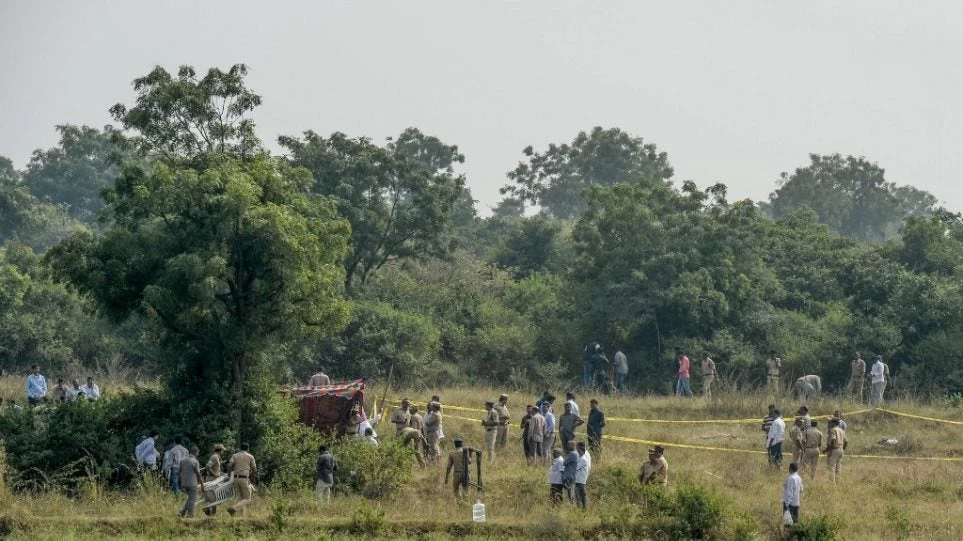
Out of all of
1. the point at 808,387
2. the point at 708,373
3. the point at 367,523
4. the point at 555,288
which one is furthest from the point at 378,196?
the point at 367,523

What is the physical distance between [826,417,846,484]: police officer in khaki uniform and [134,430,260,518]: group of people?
459 inches

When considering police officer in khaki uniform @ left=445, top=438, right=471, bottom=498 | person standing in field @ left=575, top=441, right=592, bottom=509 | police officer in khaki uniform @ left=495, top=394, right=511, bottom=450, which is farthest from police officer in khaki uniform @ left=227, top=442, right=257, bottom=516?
police officer in khaki uniform @ left=495, top=394, right=511, bottom=450

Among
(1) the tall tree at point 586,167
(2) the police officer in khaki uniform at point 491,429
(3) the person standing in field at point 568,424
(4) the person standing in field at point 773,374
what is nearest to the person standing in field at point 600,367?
(4) the person standing in field at point 773,374

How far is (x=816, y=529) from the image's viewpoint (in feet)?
70.9

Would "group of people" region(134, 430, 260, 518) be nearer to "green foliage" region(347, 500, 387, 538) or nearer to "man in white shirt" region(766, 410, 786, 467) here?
"green foliage" region(347, 500, 387, 538)

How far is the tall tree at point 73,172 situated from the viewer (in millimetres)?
90375

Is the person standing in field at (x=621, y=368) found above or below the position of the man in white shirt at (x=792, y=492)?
above

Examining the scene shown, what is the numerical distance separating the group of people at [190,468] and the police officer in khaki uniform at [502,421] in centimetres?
627

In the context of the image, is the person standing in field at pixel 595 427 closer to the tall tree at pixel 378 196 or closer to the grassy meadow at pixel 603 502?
the grassy meadow at pixel 603 502

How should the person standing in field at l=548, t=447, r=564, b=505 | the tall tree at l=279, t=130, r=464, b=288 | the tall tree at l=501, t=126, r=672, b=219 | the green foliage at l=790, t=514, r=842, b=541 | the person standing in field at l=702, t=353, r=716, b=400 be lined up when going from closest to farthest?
1. the green foliage at l=790, t=514, r=842, b=541
2. the person standing in field at l=548, t=447, r=564, b=505
3. the person standing in field at l=702, t=353, r=716, b=400
4. the tall tree at l=279, t=130, r=464, b=288
5. the tall tree at l=501, t=126, r=672, b=219

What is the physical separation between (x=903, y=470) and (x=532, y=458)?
818 cm

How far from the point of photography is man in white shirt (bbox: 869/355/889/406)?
35.7 metres

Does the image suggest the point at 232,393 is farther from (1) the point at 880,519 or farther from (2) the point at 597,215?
(2) the point at 597,215

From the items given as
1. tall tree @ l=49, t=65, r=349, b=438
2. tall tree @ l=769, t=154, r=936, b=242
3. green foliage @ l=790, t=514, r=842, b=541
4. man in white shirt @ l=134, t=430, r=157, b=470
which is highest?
tall tree @ l=769, t=154, r=936, b=242
